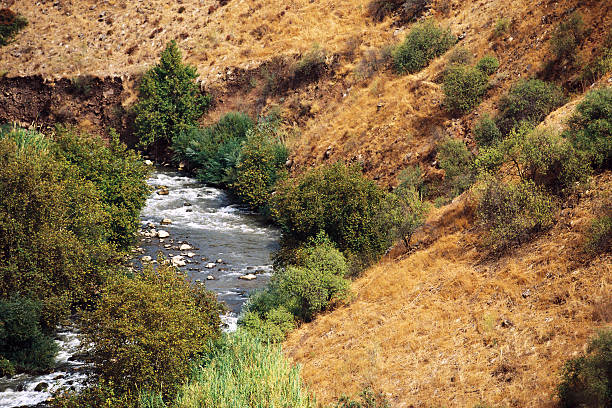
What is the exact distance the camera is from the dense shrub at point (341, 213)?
69.4 ft

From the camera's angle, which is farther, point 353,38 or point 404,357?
point 353,38

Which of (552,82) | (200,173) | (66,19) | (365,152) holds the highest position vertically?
(66,19)

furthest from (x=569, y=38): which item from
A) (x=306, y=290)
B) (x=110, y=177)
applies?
(x=110, y=177)

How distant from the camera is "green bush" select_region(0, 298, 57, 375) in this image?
1723 cm

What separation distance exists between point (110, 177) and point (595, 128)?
60.3 ft

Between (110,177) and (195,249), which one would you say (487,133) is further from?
(110,177)

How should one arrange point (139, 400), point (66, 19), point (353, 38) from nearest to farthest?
point (139, 400) → point (353, 38) → point (66, 19)

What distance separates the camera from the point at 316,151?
33.8m

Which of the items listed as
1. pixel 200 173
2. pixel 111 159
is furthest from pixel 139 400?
pixel 200 173

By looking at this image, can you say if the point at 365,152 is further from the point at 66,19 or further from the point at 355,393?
the point at 66,19

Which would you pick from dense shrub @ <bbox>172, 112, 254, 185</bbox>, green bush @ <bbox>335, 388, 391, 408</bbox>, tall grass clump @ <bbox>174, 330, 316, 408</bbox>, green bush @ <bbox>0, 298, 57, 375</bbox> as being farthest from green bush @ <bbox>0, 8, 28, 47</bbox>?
green bush @ <bbox>335, 388, 391, 408</bbox>

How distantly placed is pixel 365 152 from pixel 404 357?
18.1 meters

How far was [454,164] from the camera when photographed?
A: 2441 cm

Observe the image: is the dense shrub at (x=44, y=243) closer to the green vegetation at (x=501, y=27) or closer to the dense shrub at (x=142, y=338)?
the dense shrub at (x=142, y=338)
